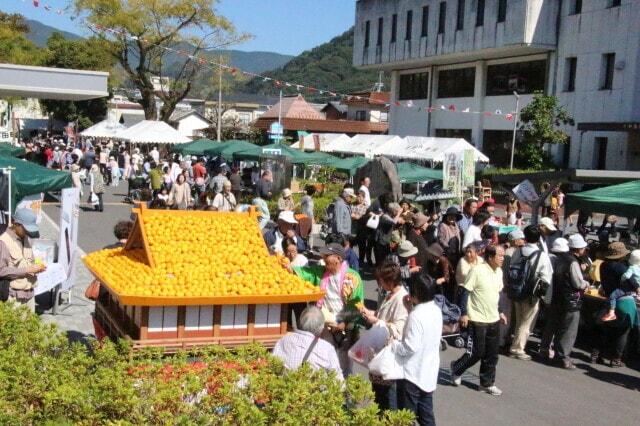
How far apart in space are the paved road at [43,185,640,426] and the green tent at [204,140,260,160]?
19.7 meters

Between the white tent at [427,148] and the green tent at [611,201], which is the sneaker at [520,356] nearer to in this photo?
the green tent at [611,201]

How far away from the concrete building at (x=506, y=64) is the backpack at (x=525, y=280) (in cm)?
2224

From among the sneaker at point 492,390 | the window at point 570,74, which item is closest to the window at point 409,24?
the window at point 570,74

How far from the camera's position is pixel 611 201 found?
444 inches

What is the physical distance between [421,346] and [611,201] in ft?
23.2

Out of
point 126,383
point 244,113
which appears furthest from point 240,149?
point 244,113

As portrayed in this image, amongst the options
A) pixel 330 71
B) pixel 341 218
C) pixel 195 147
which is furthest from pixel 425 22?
pixel 330 71

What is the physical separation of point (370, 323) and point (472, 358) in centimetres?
201

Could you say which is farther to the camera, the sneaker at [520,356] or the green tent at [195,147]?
the green tent at [195,147]

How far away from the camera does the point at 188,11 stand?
157 ft

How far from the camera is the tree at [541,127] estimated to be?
32.1m

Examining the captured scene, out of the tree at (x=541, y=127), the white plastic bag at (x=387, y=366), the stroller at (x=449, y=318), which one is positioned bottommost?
the stroller at (x=449, y=318)

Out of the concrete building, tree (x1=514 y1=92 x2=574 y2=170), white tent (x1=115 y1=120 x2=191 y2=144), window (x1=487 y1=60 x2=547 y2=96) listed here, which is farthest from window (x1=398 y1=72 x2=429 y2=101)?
white tent (x1=115 y1=120 x2=191 y2=144)

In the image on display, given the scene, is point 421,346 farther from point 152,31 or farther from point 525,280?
point 152,31
